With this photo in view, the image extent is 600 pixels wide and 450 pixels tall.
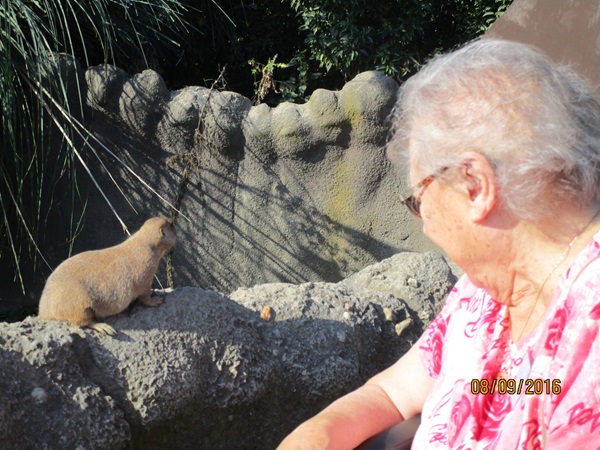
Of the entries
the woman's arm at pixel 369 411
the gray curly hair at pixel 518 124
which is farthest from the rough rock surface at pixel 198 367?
the gray curly hair at pixel 518 124

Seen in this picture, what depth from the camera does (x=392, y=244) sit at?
5438mm

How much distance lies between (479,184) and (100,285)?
1928 millimetres

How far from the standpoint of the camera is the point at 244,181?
5.32 m

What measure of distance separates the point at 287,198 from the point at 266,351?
228cm

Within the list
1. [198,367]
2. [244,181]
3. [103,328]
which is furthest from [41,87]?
[198,367]

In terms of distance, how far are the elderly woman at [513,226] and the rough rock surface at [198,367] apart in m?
1.26

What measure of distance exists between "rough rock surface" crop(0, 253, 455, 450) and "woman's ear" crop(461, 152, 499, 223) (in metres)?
1.55

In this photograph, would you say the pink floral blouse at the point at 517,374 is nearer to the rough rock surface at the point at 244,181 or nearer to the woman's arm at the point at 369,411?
the woman's arm at the point at 369,411

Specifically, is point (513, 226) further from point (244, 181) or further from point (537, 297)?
point (244, 181)

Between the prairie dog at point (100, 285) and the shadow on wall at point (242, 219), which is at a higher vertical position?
the prairie dog at point (100, 285)

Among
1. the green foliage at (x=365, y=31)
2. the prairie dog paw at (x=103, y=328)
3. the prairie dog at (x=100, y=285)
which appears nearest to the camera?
the prairie dog paw at (x=103, y=328)

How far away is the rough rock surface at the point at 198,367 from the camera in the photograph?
2711mm

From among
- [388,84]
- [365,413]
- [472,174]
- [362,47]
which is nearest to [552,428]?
[472,174]
